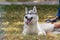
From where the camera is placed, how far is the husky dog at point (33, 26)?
900 mm

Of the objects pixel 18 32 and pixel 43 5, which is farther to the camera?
pixel 43 5

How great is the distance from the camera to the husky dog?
90cm

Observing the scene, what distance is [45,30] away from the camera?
92 centimetres

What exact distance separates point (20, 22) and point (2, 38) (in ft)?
0.51

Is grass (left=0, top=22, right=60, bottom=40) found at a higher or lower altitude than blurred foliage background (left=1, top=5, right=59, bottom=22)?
lower

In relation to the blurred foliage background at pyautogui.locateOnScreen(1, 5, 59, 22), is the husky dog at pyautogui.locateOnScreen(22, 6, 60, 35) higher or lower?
lower

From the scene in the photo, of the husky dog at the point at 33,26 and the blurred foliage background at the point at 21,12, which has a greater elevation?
the blurred foliage background at the point at 21,12

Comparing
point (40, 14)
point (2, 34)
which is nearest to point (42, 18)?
point (40, 14)

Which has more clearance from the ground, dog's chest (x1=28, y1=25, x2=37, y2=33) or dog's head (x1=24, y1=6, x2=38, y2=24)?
dog's head (x1=24, y1=6, x2=38, y2=24)

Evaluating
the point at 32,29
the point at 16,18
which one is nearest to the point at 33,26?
Answer: the point at 32,29

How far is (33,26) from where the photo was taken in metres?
0.91

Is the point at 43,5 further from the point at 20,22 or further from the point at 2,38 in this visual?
the point at 2,38

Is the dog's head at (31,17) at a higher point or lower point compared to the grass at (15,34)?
higher

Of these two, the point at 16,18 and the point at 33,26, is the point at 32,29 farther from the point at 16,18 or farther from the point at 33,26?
the point at 16,18
